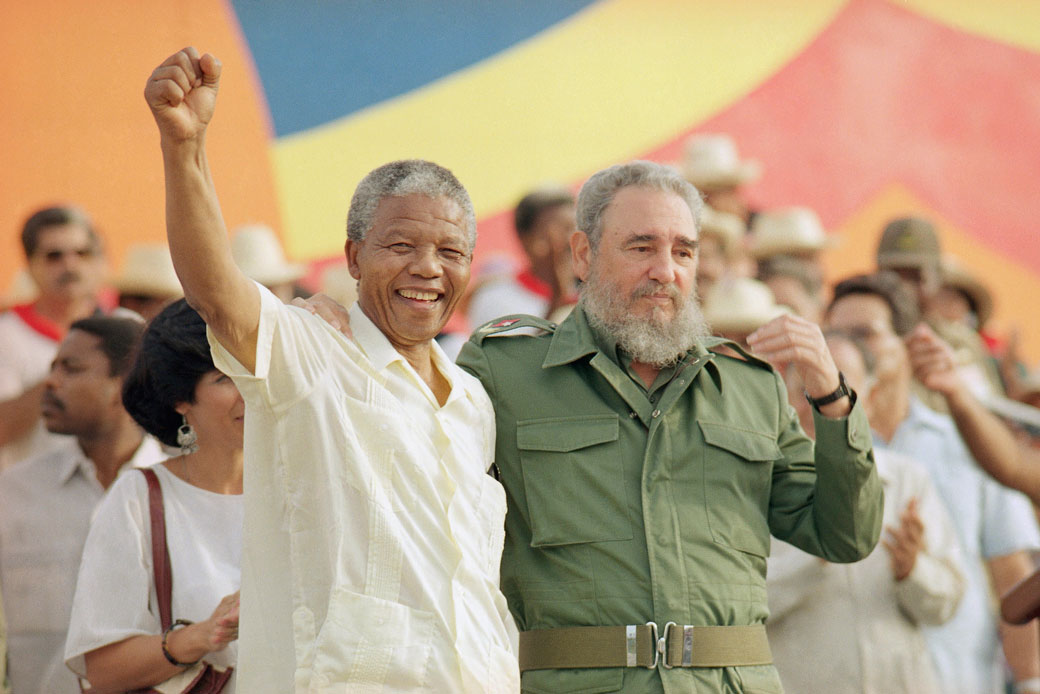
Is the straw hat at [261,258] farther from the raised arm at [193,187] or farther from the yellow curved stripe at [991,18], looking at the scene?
the yellow curved stripe at [991,18]

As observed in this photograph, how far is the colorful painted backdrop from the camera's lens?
10.7m

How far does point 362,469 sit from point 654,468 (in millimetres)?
1026

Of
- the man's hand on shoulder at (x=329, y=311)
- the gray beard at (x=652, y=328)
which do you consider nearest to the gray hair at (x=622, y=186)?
the gray beard at (x=652, y=328)

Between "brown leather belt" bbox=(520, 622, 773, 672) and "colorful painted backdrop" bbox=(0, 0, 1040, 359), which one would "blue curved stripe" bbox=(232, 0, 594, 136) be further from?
"brown leather belt" bbox=(520, 622, 773, 672)

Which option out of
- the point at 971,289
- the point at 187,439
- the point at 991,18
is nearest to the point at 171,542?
A: the point at 187,439

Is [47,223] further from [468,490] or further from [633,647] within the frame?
[633,647]

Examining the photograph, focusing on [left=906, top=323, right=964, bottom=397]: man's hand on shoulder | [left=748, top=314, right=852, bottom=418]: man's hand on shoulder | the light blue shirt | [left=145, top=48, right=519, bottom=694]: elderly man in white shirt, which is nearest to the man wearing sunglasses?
[left=145, top=48, right=519, bottom=694]: elderly man in white shirt

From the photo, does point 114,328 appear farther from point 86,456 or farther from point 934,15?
point 934,15

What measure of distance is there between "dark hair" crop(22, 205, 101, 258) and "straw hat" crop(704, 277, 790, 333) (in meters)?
2.97

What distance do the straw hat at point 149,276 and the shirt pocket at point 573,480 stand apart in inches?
144

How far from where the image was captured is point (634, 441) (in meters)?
4.00

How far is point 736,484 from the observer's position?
13.2ft

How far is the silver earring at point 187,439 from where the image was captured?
13.5ft

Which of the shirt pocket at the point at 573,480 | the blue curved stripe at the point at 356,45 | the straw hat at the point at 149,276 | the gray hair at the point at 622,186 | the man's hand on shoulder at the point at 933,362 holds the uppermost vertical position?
the blue curved stripe at the point at 356,45
